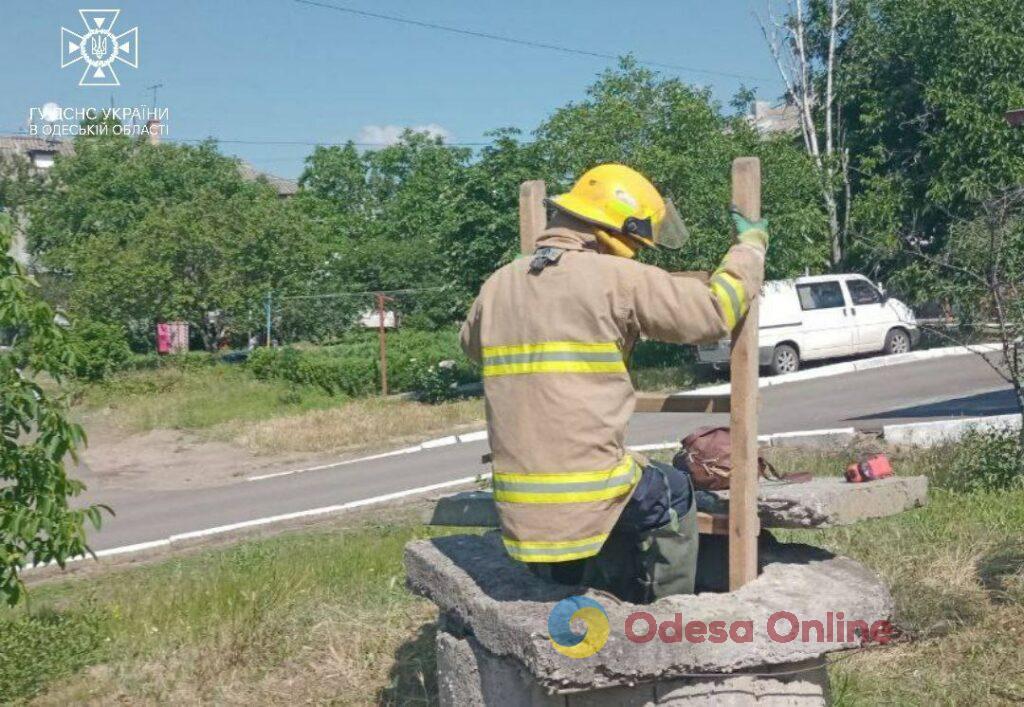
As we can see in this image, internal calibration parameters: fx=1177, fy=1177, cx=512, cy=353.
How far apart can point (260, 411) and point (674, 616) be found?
64.7ft

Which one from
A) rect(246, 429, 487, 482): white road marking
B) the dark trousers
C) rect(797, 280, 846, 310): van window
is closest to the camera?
the dark trousers

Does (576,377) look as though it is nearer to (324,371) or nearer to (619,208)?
(619,208)

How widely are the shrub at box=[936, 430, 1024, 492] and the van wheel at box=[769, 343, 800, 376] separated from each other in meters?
12.1

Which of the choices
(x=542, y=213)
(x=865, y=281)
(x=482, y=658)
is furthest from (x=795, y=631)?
(x=865, y=281)

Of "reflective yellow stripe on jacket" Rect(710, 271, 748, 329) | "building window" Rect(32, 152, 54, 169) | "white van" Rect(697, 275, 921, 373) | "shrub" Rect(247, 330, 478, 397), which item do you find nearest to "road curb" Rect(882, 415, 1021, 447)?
"reflective yellow stripe on jacket" Rect(710, 271, 748, 329)

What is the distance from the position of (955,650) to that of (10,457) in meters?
4.53

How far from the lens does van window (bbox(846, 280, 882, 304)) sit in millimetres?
22047

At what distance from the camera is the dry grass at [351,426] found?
63.1 ft

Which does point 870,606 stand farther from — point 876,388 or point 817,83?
point 817,83

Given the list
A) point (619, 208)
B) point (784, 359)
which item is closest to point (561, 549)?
point (619, 208)

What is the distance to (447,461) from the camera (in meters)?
16.5

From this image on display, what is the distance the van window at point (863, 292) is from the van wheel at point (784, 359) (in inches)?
69.2

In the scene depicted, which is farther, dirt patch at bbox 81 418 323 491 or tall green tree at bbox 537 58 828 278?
tall green tree at bbox 537 58 828 278

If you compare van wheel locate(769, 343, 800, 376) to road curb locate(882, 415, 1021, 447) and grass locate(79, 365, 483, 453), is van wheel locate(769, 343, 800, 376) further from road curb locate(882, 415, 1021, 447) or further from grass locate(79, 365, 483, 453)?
road curb locate(882, 415, 1021, 447)
